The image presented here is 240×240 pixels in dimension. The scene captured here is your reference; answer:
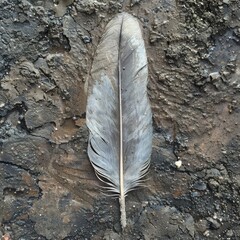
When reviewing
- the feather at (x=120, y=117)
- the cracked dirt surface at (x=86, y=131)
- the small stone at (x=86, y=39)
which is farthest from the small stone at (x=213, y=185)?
the small stone at (x=86, y=39)

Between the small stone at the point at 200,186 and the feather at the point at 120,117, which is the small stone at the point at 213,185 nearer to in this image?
the small stone at the point at 200,186

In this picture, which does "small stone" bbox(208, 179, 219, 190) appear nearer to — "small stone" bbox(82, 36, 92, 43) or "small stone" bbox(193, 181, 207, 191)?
"small stone" bbox(193, 181, 207, 191)

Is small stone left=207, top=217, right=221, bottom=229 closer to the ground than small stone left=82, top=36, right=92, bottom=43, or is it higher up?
closer to the ground

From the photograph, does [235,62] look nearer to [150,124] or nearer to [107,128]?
[150,124]

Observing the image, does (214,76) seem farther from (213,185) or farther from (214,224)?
(214,224)

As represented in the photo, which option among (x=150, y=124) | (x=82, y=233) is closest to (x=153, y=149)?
(x=150, y=124)

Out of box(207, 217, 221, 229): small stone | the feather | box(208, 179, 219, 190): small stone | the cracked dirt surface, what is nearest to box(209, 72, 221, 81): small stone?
the cracked dirt surface

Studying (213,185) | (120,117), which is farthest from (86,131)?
(213,185)
